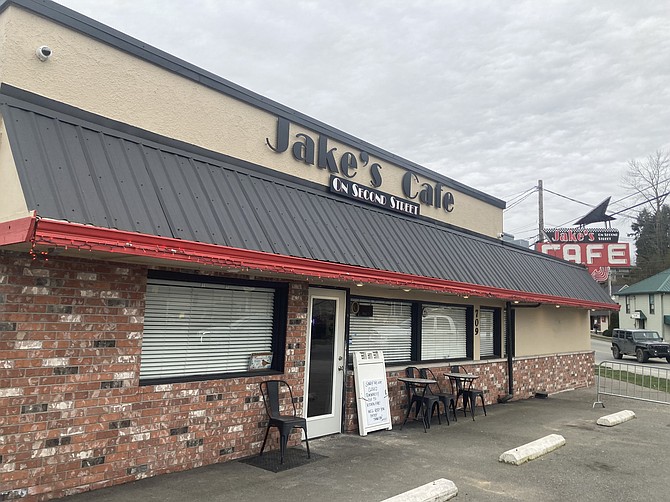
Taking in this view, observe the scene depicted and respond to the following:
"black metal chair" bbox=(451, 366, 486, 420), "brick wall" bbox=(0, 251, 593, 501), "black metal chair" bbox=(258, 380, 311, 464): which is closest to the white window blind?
"black metal chair" bbox=(451, 366, 486, 420)

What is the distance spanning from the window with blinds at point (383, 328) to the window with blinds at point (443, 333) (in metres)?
0.54

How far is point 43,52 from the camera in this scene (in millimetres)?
5055

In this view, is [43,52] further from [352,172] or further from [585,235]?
[585,235]

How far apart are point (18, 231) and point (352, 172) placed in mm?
6055

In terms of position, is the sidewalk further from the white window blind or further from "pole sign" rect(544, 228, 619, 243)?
"pole sign" rect(544, 228, 619, 243)

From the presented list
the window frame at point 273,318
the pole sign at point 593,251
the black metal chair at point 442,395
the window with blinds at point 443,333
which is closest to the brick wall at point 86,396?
the window frame at point 273,318

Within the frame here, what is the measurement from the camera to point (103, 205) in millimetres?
A: 4676

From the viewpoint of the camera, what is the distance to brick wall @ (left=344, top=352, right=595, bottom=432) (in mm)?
8716

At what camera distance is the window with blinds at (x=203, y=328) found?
5695 mm

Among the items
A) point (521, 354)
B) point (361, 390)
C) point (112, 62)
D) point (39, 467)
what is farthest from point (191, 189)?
point (521, 354)

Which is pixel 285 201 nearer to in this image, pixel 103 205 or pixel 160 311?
pixel 160 311

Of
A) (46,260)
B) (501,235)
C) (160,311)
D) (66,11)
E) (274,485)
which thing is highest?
(66,11)

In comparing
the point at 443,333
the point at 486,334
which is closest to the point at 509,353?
the point at 486,334

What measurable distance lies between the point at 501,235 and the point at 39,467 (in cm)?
1233
